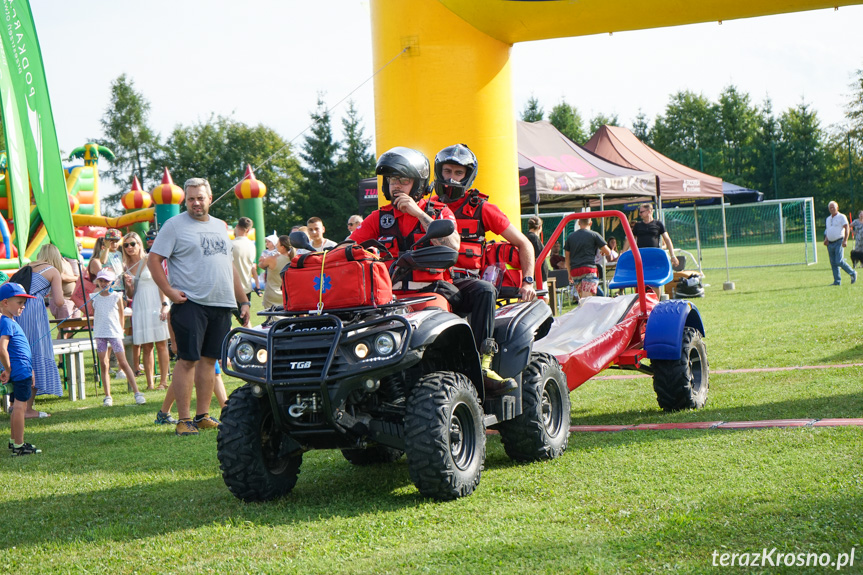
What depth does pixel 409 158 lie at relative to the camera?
5.37 meters

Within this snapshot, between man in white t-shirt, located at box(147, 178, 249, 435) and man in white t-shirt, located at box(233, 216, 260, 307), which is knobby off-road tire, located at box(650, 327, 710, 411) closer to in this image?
man in white t-shirt, located at box(147, 178, 249, 435)

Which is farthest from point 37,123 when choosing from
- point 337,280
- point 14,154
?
point 337,280

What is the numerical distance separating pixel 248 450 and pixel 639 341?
12.0 feet

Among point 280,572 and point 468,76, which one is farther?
point 468,76

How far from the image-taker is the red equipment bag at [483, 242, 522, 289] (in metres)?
6.38

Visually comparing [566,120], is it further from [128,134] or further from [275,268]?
[275,268]

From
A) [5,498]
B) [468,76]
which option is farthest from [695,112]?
[5,498]

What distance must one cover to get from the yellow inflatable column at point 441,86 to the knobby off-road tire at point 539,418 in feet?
12.2

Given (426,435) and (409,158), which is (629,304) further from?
(426,435)

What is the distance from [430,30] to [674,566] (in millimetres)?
6766

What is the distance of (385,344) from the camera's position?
4480 mm

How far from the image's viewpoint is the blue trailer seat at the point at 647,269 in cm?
825

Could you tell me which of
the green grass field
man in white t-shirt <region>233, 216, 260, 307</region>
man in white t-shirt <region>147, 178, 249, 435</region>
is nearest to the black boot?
the green grass field

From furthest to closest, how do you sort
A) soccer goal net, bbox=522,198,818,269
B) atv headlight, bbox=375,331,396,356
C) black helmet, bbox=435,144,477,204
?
soccer goal net, bbox=522,198,818,269 < black helmet, bbox=435,144,477,204 < atv headlight, bbox=375,331,396,356
